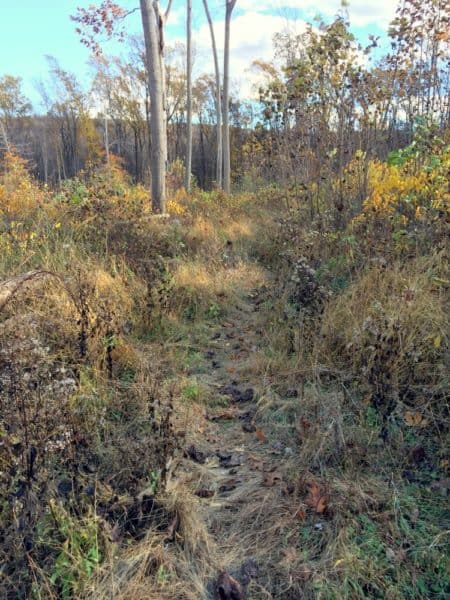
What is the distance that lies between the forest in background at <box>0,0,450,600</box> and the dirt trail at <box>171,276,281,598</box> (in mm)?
12

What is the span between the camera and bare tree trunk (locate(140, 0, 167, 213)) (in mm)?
7082

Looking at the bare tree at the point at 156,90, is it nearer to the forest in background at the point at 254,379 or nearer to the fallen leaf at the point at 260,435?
the forest in background at the point at 254,379

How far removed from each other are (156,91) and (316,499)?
696cm

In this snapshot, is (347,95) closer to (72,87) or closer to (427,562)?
(427,562)

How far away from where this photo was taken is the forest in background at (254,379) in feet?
5.90

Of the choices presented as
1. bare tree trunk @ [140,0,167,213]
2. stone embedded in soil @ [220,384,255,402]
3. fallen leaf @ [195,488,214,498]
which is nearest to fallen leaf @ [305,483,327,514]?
fallen leaf @ [195,488,214,498]

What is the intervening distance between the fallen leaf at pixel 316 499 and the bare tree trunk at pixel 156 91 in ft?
20.1

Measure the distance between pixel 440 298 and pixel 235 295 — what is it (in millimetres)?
2457

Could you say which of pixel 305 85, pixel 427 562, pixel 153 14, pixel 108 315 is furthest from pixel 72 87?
pixel 427 562

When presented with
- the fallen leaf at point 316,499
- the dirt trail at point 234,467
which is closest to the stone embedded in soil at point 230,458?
the dirt trail at point 234,467

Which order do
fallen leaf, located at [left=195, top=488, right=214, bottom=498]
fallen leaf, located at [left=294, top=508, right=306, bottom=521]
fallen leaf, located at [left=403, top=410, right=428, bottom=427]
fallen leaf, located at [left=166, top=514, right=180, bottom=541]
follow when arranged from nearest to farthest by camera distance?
fallen leaf, located at [left=166, top=514, right=180, bottom=541] < fallen leaf, located at [left=294, top=508, right=306, bottom=521] < fallen leaf, located at [left=195, top=488, right=214, bottom=498] < fallen leaf, located at [left=403, top=410, right=428, bottom=427]

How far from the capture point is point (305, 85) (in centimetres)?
559

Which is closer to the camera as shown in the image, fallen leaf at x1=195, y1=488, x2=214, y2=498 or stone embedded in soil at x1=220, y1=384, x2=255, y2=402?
fallen leaf at x1=195, y1=488, x2=214, y2=498

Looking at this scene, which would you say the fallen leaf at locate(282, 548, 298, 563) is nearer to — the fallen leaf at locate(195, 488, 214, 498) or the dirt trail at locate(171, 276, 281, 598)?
the dirt trail at locate(171, 276, 281, 598)
